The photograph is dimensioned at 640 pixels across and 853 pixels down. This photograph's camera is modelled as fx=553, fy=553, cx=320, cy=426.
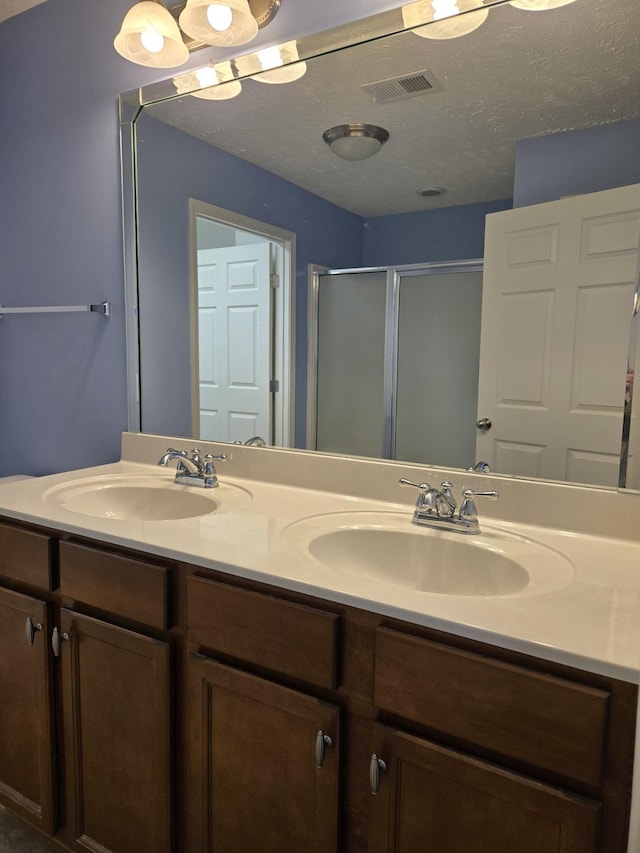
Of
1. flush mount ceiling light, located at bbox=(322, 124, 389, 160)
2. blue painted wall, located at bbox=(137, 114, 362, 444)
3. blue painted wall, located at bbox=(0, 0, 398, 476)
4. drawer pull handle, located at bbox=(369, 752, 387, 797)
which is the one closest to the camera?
drawer pull handle, located at bbox=(369, 752, 387, 797)

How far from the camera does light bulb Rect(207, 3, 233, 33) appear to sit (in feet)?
4.67

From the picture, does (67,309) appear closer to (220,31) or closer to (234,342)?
(234,342)

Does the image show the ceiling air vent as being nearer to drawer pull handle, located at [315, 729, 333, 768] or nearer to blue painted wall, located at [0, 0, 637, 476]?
blue painted wall, located at [0, 0, 637, 476]

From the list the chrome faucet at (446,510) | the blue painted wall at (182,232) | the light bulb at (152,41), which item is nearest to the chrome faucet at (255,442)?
the blue painted wall at (182,232)

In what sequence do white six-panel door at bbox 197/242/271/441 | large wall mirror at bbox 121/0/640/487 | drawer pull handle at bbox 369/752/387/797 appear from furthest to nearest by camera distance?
white six-panel door at bbox 197/242/271/441 < large wall mirror at bbox 121/0/640/487 < drawer pull handle at bbox 369/752/387/797

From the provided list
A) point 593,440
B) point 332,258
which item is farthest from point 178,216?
point 593,440

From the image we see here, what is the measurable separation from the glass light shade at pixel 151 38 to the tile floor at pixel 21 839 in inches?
84.0

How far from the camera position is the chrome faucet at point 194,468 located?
156 cm

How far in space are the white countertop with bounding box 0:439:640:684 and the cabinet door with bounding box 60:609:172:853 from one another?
0.23 m

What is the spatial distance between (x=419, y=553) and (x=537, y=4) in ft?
3.88

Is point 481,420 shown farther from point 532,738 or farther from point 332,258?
point 532,738

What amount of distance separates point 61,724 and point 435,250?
56.8 inches

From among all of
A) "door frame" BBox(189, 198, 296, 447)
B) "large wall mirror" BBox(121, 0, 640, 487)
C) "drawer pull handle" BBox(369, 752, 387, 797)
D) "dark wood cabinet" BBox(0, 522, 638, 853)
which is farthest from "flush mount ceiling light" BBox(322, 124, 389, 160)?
"drawer pull handle" BBox(369, 752, 387, 797)

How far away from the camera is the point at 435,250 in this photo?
1.34 meters
